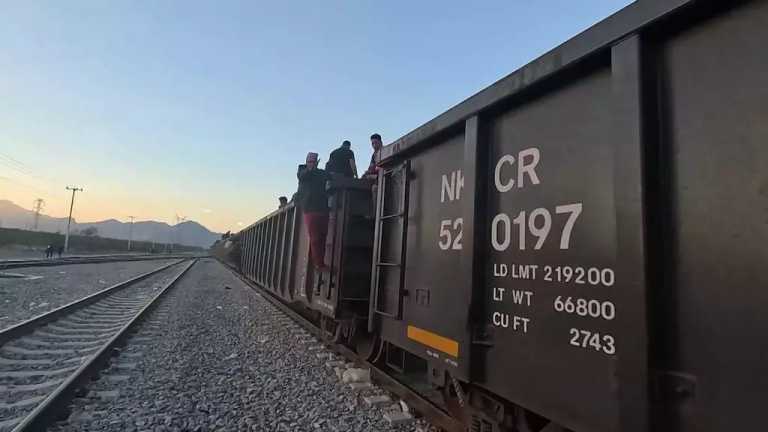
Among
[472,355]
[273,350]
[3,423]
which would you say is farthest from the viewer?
[273,350]

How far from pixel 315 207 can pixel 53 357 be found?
4.03 m

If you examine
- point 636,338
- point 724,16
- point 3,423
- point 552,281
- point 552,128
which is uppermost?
point 724,16

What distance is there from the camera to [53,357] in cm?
579

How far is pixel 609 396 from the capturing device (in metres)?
1.77

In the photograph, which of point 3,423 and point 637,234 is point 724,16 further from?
point 3,423

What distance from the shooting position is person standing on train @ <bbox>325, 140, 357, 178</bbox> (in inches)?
269

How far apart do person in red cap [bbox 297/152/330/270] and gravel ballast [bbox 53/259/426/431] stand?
1.54 m

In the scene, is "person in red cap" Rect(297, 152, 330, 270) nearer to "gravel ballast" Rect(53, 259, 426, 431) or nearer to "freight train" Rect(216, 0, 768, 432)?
"gravel ballast" Rect(53, 259, 426, 431)

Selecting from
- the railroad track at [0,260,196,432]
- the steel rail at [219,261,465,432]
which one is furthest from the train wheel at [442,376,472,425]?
the railroad track at [0,260,196,432]

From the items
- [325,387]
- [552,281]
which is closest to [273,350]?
[325,387]

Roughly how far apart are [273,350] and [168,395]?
216cm

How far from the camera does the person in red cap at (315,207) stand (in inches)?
242

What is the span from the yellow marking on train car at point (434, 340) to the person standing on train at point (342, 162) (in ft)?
12.8

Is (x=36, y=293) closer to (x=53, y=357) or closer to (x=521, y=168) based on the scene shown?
(x=53, y=357)
